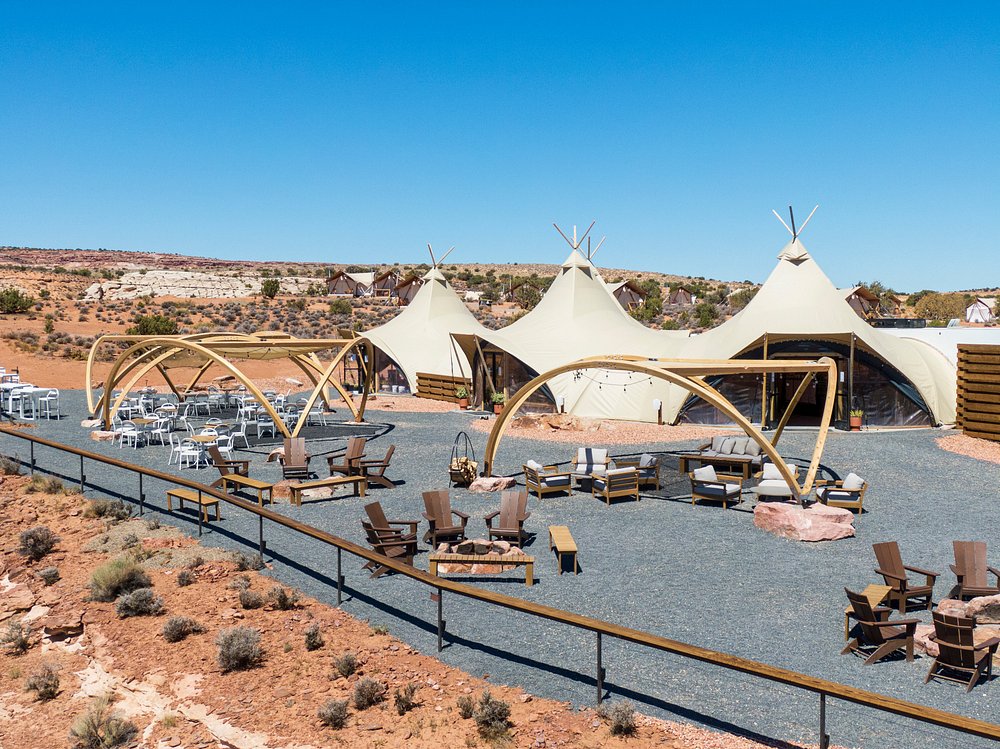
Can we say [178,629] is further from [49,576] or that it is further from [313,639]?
[49,576]

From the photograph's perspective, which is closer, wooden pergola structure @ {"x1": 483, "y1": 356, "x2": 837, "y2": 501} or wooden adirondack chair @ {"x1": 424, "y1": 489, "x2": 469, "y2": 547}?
wooden adirondack chair @ {"x1": 424, "y1": 489, "x2": 469, "y2": 547}

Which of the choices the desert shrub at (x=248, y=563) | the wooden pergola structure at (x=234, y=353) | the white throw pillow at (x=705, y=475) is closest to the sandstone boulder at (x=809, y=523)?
the white throw pillow at (x=705, y=475)

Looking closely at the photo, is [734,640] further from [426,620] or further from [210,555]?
[210,555]

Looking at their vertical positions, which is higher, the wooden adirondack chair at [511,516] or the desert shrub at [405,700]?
the wooden adirondack chair at [511,516]

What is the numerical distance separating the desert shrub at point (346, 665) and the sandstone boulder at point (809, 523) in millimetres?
7504

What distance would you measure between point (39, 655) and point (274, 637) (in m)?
2.77

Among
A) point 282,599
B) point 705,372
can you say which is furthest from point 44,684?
point 705,372

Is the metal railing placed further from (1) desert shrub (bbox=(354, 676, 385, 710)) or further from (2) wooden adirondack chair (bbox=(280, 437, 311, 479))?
(2) wooden adirondack chair (bbox=(280, 437, 311, 479))

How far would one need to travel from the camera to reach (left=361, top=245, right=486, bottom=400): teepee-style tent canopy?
31734mm

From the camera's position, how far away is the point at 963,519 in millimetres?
13062

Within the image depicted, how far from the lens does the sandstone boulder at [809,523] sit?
11.9 m

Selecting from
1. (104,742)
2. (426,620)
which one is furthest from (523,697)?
(104,742)

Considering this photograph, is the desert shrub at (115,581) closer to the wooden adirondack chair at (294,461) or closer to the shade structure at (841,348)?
the wooden adirondack chair at (294,461)

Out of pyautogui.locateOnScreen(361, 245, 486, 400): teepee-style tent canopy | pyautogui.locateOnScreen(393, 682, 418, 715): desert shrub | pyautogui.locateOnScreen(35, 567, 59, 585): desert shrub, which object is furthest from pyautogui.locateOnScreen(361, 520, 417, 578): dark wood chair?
pyautogui.locateOnScreen(361, 245, 486, 400): teepee-style tent canopy
